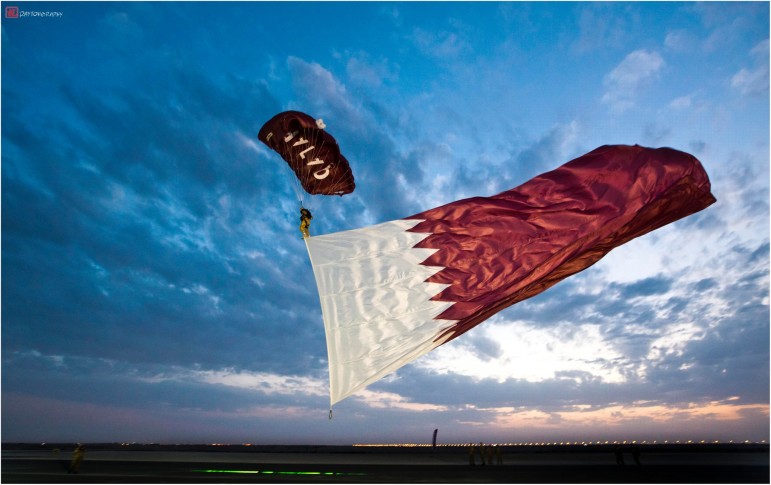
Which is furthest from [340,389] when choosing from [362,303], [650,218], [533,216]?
[650,218]

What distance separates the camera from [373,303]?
8422mm

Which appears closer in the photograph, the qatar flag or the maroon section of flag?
the maroon section of flag

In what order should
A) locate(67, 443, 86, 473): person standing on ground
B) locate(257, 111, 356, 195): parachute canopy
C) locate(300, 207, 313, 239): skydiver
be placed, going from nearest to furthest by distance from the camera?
locate(300, 207, 313, 239): skydiver, locate(257, 111, 356, 195): parachute canopy, locate(67, 443, 86, 473): person standing on ground

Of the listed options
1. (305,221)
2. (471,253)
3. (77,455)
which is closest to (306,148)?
(305,221)

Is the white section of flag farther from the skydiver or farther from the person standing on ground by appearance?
the person standing on ground

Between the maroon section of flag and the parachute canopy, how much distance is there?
252 cm

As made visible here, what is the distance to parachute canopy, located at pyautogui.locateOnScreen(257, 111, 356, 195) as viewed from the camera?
9508mm

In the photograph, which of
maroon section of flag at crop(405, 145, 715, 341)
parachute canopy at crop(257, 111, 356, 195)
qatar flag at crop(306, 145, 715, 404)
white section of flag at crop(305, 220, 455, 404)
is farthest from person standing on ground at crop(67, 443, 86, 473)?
maroon section of flag at crop(405, 145, 715, 341)

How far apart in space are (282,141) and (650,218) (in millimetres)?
7288

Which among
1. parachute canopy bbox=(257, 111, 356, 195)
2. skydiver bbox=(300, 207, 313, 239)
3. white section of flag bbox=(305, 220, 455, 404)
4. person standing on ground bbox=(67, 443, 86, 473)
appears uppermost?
parachute canopy bbox=(257, 111, 356, 195)

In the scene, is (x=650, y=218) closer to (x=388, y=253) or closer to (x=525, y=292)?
(x=525, y=292)

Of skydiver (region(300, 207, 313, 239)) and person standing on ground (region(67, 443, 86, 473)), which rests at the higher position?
skydiver (region(300, 207, 313, 239))

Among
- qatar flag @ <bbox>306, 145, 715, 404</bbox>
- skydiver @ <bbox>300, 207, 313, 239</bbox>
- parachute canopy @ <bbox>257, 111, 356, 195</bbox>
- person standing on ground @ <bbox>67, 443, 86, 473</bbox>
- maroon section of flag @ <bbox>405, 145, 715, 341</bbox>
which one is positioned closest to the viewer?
maroon section of flag @ <bbox>405, 145, 715, 341</bbox>

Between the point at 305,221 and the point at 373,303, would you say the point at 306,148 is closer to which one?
the point at 305,221
